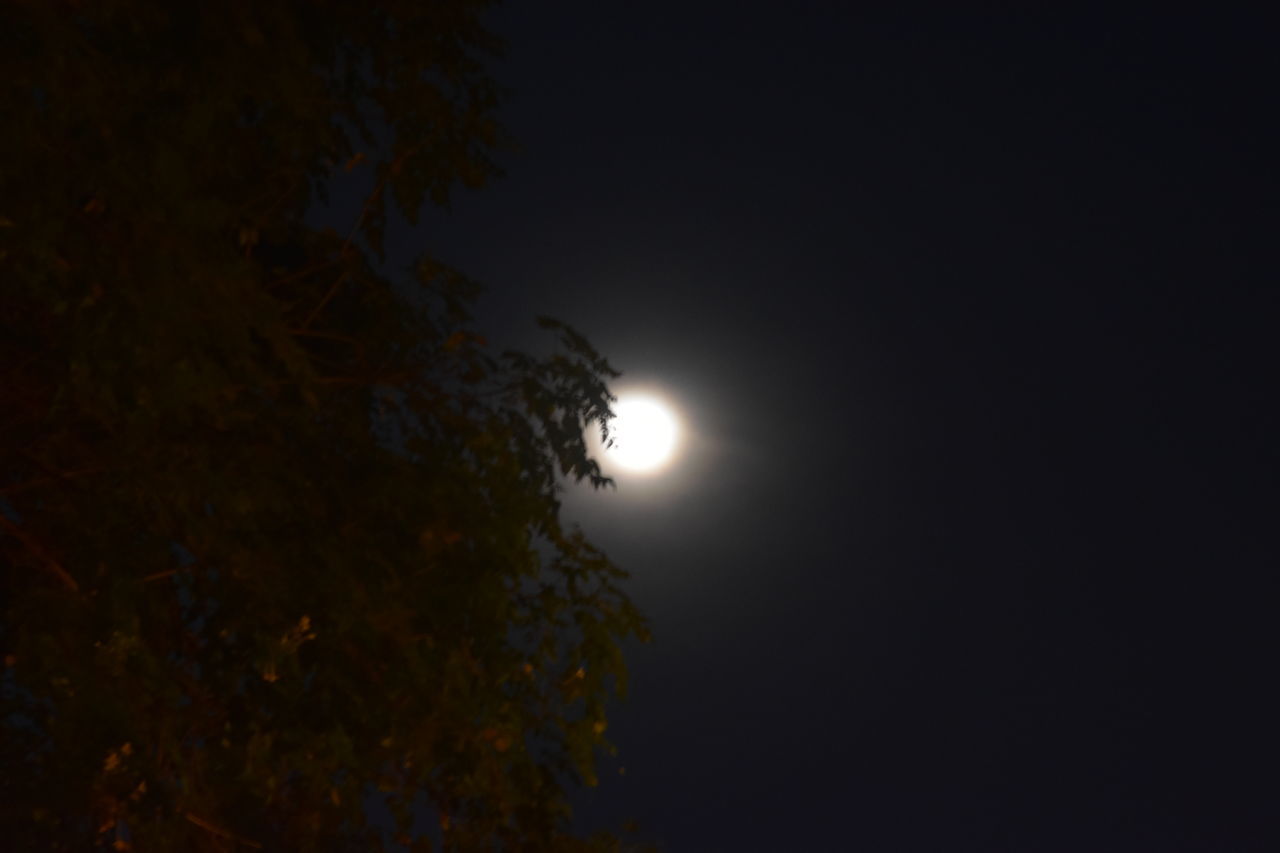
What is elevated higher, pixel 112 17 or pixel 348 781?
pixel 112 17

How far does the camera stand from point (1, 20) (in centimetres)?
396

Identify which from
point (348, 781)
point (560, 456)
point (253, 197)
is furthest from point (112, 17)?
point (348, 781)

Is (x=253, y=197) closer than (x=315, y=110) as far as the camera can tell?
No

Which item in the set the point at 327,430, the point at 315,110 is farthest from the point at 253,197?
the point at 327,430

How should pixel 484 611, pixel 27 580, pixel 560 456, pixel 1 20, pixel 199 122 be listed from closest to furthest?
pixel 1 20
pixel 199 122
pixel 27 580
pixel 484 611
pixel 560 456

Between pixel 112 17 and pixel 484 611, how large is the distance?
9.85ft

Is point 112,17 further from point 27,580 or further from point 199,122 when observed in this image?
point 27,580

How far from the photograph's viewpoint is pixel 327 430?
6.35 m

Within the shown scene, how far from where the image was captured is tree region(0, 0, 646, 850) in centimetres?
430

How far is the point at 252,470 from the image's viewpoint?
5.26m

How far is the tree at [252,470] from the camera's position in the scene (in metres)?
4.30

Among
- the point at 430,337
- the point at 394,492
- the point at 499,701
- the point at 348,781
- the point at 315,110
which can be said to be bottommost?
the point at 348,781

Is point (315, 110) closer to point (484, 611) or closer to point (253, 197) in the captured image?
point (253, 197)

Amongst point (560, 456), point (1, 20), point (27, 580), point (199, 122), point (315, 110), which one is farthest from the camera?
point (560, 456)
